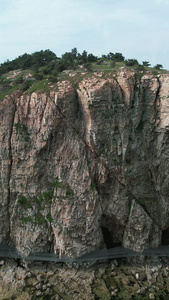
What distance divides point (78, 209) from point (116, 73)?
43.7 feet

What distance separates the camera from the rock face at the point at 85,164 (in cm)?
1883

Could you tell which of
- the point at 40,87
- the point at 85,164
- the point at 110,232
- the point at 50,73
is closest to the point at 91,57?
the point at 50,73

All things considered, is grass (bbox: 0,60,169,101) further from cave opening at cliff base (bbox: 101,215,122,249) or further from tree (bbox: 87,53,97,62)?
cave opening at cliff base (bbox: 101,215,122,249)

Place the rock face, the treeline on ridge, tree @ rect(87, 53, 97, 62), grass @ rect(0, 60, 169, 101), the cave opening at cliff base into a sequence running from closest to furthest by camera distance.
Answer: the rock face < grass @ rect(0, 60, 169, 101) < the cave opening at cliff base < the treeline on ridge < tree @ rect(87, 53, 97, 62)

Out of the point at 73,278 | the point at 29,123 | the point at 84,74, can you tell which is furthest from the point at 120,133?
the point at 73,278

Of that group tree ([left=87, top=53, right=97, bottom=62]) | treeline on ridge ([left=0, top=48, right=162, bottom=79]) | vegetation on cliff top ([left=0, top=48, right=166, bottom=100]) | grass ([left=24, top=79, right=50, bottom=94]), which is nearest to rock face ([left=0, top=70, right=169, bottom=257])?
grass ([left=24, top=79, right=50, bottom=94])

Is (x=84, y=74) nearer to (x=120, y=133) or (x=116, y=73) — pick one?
(x=116, y=73)

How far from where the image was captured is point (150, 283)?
687 inches

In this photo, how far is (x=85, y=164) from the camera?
19016 mm

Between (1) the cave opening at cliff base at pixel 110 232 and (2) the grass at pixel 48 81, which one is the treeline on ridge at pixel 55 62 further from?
(1) the cave opening at cliff base at pixel 110 232

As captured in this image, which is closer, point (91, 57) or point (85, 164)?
point (85, 164)

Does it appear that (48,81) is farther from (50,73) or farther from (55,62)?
(55,62)

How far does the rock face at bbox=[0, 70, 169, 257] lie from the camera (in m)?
18.8

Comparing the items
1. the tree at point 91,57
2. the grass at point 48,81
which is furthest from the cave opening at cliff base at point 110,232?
the tree at point 91,57
